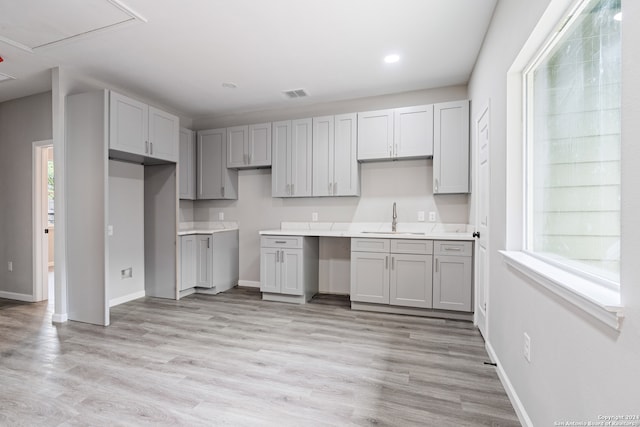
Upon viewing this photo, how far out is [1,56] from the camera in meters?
3.07

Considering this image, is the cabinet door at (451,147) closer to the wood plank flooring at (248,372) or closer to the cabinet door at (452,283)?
the cabinet door at (452,283)

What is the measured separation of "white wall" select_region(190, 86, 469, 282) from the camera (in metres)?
3.97

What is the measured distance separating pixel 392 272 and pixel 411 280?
222 millimetres

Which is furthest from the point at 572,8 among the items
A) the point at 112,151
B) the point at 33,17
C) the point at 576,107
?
the point at 112,151

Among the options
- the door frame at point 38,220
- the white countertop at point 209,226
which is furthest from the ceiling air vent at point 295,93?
the door frame at point 38,220

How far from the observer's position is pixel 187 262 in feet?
14.1

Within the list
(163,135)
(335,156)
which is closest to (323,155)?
(335,156)

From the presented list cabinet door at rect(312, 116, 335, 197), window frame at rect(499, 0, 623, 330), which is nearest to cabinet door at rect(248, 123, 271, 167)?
cabinet door at rect(312, 116, 335, 197)

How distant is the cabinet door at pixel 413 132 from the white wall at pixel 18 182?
14.4ft

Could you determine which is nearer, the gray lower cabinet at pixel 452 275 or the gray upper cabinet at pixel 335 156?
the gray lower cabinet at pixel 452 275

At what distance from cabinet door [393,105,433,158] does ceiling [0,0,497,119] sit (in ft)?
1.21

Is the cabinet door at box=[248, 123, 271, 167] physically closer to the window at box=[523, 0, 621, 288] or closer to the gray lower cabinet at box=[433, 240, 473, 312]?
the gray lower cabinet at box=[433, 240, 473, 312]

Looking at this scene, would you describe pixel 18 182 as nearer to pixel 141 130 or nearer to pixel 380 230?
pixel 141 130

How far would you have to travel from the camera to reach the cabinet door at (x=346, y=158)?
4027 millimetres
